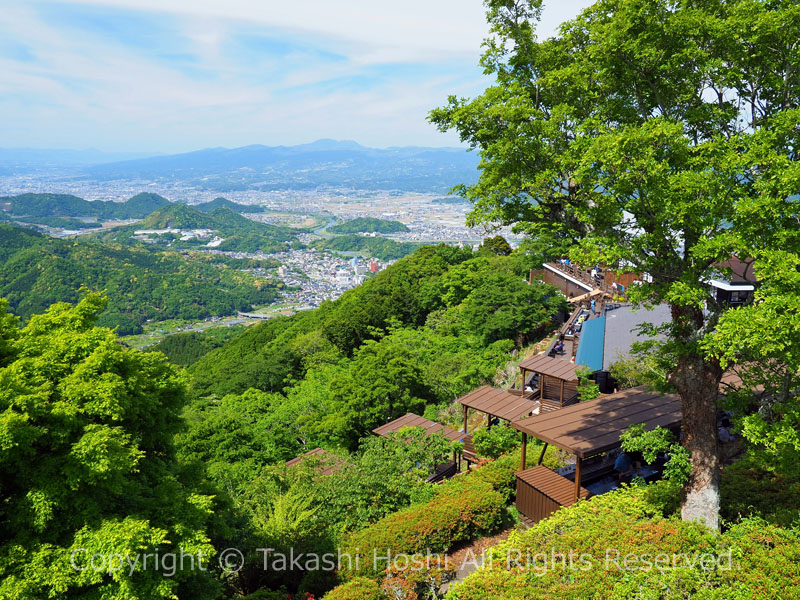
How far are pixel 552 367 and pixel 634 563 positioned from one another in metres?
6.60

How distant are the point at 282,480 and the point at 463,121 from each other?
25.7ft

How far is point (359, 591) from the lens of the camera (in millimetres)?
6242

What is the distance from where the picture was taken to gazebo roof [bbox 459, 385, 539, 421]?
10.6 metres

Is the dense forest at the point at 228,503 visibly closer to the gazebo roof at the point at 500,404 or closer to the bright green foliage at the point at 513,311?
the gazebo roof at the point at 500,404

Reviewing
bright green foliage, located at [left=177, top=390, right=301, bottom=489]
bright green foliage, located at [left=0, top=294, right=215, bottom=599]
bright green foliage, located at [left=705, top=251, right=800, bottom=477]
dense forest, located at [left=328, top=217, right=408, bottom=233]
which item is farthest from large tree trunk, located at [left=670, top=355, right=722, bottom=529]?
dense forest, located at [left=328, top=217, right=408, bottom=233]

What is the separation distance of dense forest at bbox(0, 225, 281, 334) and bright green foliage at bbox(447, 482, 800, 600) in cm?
8695

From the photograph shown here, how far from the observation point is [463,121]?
752 cm

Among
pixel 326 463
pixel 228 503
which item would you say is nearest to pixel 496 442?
pixel 326 463

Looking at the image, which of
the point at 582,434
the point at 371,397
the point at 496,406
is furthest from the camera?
Answer: the point at 371,397

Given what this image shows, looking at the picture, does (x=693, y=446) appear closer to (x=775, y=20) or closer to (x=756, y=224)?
(x=756, y=224)

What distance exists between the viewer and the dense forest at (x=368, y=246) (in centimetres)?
13373

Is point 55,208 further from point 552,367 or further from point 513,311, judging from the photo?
point 552,367

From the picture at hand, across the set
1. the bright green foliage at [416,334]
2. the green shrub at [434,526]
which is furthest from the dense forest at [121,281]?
the green shrub at [434,526]

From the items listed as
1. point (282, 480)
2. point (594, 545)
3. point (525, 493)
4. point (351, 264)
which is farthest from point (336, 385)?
point (351, 264)
